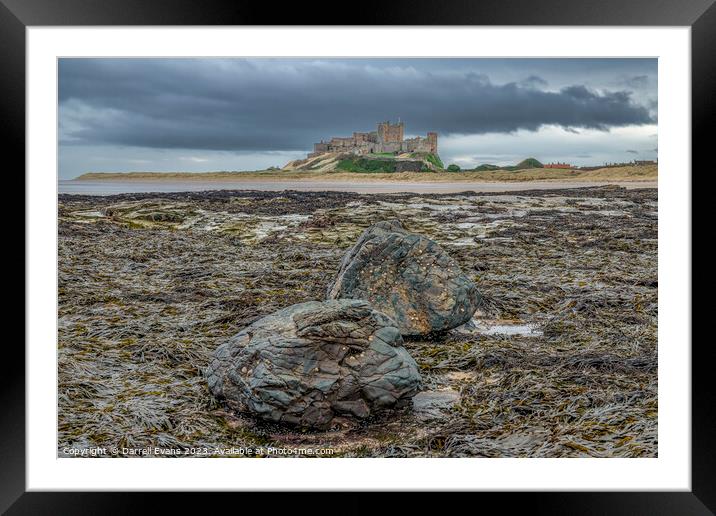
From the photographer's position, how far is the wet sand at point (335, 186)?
287 inches

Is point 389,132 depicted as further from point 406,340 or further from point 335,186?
point 406,340

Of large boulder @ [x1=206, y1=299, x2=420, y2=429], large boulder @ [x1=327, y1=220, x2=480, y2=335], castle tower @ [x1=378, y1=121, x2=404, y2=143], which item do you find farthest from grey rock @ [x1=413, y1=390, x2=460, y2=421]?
castle tower @ [x1=378, y1=121, x2=404, y2=143]

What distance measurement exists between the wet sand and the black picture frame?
4229mm

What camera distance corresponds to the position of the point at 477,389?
3510 mm

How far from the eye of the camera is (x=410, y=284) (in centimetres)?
420

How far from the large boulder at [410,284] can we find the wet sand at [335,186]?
12.4ft

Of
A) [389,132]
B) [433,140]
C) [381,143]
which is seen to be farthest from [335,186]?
[433,140]

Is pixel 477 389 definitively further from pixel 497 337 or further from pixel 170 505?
pixel 170 505
